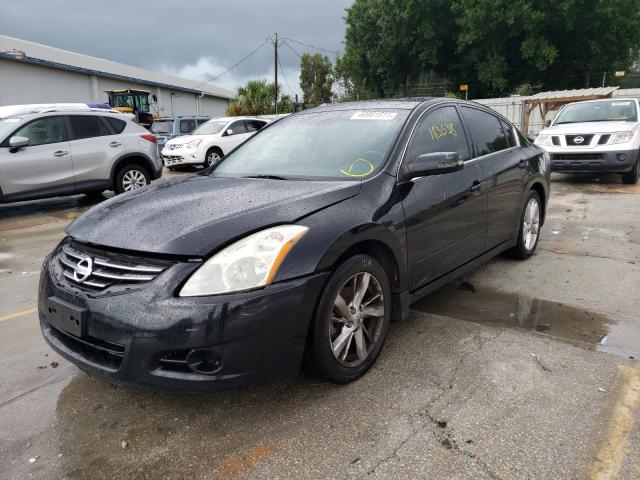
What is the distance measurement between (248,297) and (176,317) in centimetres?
32

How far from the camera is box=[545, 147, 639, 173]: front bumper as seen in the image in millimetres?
9406

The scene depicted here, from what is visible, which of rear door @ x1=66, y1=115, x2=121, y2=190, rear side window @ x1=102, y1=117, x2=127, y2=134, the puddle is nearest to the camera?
the puddle

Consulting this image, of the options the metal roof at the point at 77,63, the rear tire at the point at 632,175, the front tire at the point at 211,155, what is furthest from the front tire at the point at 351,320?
the metal roof at the point at 77,63

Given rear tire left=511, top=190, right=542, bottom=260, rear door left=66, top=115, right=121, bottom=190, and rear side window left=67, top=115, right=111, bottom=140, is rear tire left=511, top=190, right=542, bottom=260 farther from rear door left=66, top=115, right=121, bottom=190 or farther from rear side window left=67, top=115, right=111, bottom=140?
rear side window left=67, top=115, right=111, bottom=140

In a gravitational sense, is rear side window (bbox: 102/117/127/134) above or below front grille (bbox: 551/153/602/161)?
above

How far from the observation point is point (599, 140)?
376 inches

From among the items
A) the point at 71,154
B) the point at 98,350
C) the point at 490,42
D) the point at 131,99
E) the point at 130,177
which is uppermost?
the point at 490,42

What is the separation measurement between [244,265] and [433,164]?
142 cm

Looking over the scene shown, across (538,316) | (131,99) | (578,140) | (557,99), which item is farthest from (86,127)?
(131,99)

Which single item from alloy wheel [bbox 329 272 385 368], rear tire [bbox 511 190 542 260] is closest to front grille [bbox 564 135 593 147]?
rear tire [bbox 511 190 542 260]

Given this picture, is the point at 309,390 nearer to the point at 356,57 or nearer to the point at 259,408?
the point at 259,408

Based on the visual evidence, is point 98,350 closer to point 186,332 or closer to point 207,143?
point 186,332

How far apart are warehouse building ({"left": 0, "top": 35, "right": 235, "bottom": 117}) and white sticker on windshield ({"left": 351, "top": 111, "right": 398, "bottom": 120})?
2392 cm

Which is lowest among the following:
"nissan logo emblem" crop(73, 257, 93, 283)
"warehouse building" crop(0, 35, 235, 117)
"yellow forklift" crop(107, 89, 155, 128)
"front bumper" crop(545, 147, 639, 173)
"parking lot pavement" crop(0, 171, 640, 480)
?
"parking lot pavement" crop(0, 171, 640, 480)
